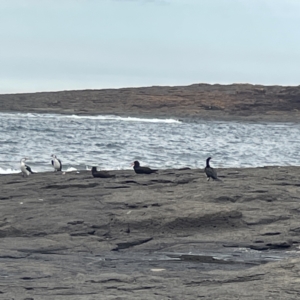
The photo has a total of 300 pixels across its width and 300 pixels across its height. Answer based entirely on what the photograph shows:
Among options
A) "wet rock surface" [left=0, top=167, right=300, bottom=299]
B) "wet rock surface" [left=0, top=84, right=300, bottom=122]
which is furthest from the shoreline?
"wet rock surface" [left=0, top=167, right=300, bottom=299]

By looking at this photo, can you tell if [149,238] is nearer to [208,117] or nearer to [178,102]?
[208,117]

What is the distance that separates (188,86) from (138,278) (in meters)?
108

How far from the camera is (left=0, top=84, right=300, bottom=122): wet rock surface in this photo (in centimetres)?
9444

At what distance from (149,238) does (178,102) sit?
90.6m

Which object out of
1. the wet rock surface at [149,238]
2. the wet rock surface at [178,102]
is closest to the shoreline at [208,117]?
the wet rock surface at [178,102]

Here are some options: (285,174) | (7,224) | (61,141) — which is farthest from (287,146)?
(7,224)

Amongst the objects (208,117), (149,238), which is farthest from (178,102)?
(149,238)

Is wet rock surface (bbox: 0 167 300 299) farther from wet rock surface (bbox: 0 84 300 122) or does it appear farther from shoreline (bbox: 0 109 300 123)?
wet rock surface (bbox: 0 84 300 122)

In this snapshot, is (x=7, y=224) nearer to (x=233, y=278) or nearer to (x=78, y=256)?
(x=78, y=256)

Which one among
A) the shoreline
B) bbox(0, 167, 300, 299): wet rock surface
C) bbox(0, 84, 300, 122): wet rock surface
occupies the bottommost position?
bbox(0, 167, 300, 299): wet rock surface

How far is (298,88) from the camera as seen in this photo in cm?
10069

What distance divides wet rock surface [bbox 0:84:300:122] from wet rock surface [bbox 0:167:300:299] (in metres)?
71.8

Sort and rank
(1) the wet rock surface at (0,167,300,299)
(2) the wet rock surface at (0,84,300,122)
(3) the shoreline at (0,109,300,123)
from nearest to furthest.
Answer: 1. (1) the wet rock surface at (0,167,300,299)
2. (3) the shoreline at (0,109,300,123)
3. (2) the wet rock surface at (0,84,300,122)

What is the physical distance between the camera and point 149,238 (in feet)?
39.2
